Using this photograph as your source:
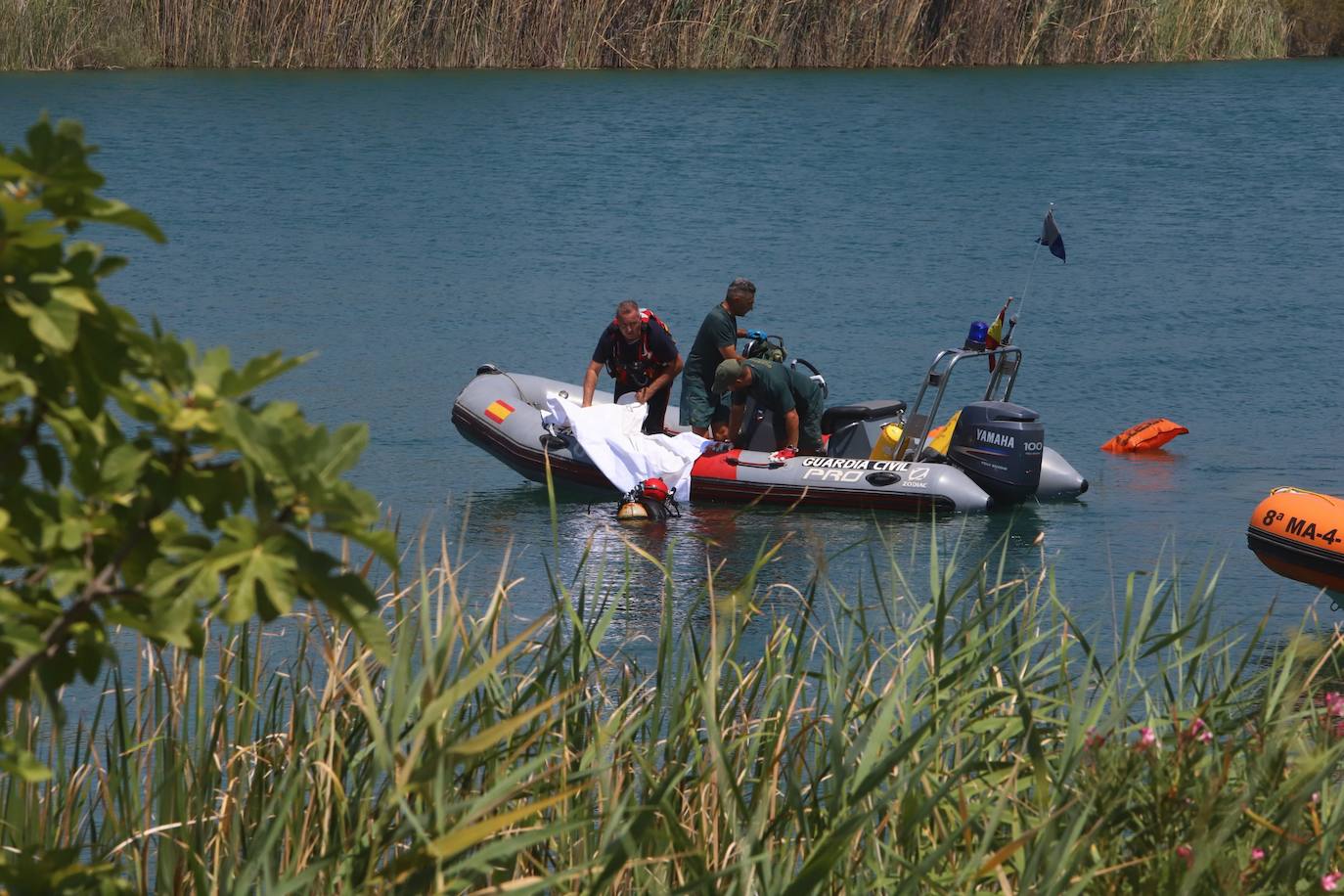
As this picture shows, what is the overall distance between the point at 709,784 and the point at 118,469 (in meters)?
1.66

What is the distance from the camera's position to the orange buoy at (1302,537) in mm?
7328

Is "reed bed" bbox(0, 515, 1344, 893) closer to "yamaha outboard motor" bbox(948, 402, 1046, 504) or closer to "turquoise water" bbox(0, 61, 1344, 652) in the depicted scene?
"turquoise water" bbox(0, 61, 1344, 652)

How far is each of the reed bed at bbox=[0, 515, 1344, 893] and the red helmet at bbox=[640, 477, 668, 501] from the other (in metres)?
5.55

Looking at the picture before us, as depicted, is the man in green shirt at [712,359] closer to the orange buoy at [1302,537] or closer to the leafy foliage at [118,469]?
the orange buoy at [1302,537]

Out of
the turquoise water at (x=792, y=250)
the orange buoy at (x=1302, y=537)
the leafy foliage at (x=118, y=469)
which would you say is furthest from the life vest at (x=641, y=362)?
the leafy foliage at (x=118, y=469)

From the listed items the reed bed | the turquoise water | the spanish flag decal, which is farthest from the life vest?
the reed bed

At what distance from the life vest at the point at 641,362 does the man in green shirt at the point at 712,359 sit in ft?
0.58

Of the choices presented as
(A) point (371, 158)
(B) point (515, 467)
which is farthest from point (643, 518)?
(A) point (371, 158)

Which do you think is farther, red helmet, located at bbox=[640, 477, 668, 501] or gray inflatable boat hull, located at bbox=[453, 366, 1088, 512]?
red helmet, located at bbox=[640, 477, 668, 501]

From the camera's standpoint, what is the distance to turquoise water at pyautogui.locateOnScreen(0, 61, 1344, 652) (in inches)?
386

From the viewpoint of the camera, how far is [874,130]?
2762 centimetres

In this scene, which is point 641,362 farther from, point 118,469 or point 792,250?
point 792,250

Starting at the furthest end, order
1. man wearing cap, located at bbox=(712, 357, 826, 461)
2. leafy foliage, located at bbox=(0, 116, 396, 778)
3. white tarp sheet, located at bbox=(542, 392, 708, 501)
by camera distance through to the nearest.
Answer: white tarp sheet, located at bbox=(542, 392, 708, 501) → man wearing cap, located at bbox=(712, 357, 826, 461) → leafy foliage, located at bbox=(0, 116, 396, 778)

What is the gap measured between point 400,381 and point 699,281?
186 inches
